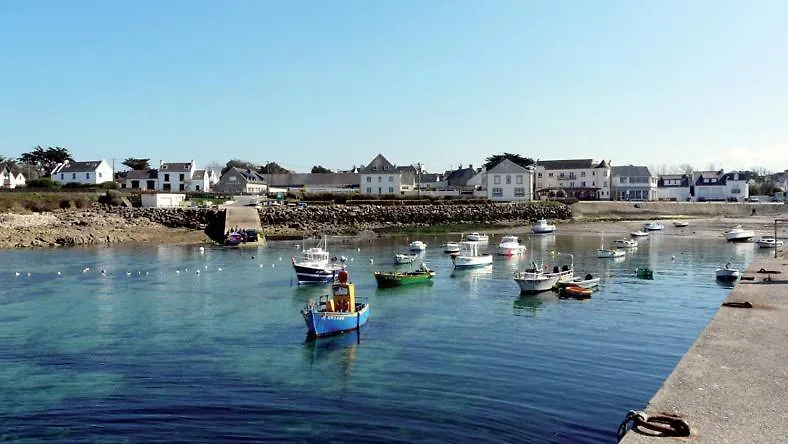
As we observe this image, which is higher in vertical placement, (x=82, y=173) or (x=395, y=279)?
(x=82, y=173)

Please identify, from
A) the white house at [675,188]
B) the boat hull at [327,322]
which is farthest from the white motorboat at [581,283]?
the white house at [675,188]

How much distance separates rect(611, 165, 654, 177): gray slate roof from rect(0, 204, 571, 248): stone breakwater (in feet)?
125

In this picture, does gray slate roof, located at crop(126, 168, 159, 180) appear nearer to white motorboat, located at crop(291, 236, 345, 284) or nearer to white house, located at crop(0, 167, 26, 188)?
white house, located at crop(0, 167, 26, 188)

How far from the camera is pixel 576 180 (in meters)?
140

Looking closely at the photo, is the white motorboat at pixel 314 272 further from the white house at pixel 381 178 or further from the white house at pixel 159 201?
the white house at pixel 381 178

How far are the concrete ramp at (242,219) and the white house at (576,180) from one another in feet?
230

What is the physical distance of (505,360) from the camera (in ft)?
77.3

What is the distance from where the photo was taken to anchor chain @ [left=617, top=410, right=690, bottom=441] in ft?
40.2

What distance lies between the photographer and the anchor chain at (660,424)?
12242 millimetres

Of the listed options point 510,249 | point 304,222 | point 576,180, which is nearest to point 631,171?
point 576,180

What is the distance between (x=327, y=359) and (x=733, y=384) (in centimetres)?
1318

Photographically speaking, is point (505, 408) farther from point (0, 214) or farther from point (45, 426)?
point (0, 214)

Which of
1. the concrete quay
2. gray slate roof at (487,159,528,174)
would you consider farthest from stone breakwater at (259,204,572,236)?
the concrete quay

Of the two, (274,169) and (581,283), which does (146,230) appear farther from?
(274,169)
